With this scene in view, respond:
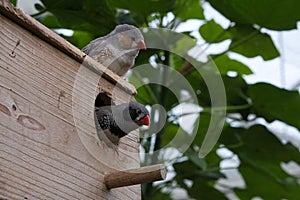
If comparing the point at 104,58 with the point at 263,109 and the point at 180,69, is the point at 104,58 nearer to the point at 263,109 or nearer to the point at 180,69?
the point at 180,69

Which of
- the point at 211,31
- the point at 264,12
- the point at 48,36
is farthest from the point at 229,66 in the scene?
the point at 48,36

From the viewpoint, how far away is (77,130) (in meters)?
1.08

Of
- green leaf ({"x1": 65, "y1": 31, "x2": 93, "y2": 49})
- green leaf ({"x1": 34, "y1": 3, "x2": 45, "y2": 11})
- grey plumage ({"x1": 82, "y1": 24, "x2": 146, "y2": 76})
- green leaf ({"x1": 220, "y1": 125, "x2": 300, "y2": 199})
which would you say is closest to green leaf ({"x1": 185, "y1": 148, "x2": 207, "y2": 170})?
green leaf ({"x1": 220, "y1": 125, "x2": 300, "y2": 199})

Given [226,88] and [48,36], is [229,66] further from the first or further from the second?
[48,36]

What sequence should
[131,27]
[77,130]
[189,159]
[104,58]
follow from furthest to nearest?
[189,159]
[131,27]
[104,58]
[77,130]

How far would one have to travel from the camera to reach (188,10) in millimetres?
1868

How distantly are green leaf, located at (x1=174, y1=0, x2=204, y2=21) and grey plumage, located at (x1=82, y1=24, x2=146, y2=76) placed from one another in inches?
8.1

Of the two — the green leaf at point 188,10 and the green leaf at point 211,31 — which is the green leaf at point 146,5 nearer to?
the green leaf at point 188,10

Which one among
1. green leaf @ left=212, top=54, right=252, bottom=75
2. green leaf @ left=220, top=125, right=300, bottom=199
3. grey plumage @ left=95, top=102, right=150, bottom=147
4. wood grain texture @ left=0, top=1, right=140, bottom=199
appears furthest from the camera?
green leaf @ left=212, top=54, right=252, bottom=75

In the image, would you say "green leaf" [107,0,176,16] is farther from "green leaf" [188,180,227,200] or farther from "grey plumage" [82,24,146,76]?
"green leaf" [188,180,227,200]

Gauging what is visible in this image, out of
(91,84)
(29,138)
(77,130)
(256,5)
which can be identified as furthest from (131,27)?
(29,138)

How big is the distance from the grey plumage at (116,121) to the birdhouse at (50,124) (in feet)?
0.11

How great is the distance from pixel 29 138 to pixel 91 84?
0.73 ft

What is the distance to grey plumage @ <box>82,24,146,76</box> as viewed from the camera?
1422mm
